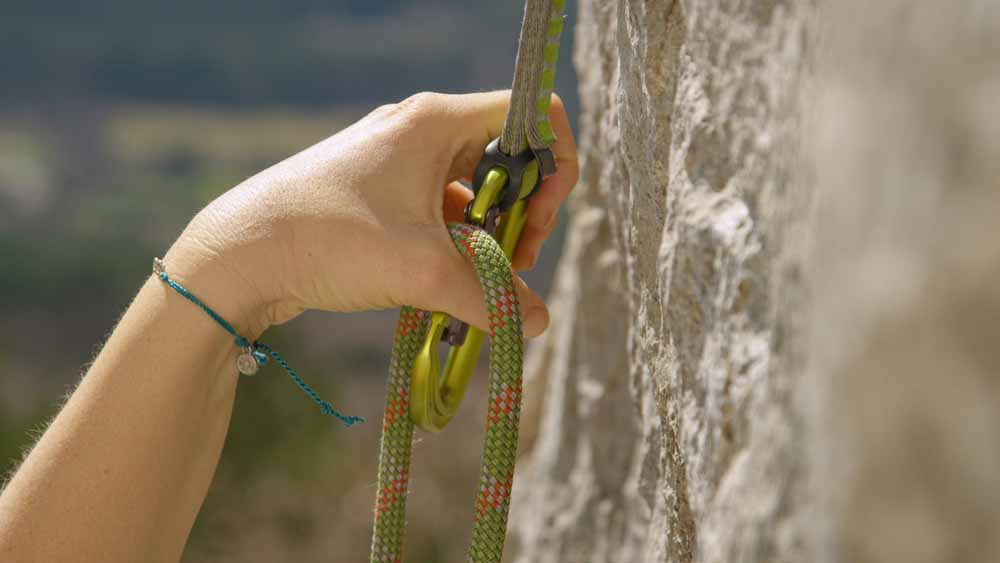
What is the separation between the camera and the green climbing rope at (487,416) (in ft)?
2.38

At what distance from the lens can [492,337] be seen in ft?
2.39

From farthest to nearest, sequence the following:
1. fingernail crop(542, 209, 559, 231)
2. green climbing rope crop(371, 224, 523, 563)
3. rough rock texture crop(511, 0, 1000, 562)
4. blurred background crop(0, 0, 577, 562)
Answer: blurred background crop(0, 0, 577, 562)
fingernail crop(542, 209, 559, 231)
green climbing rope crop(371, 224, 523, 563)
rough rock texture crop(511, 0, 1000, 562)

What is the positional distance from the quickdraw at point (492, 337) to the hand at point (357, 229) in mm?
29

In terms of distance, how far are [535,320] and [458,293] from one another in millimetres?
70

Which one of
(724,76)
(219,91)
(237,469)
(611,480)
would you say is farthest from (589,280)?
(219,91)

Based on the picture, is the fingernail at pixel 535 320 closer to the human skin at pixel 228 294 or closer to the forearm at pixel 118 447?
the human skin at pixel 228 294

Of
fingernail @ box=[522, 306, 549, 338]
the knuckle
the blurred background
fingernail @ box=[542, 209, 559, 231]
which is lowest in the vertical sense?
the blurred background

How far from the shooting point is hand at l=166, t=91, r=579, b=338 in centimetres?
74

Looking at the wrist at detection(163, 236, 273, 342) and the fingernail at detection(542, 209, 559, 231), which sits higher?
the fingernail at detection(542, 209, 559, 231)

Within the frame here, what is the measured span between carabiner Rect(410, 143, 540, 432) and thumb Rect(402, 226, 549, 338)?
4 cm

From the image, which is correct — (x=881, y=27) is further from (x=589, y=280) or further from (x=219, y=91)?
(x=219, y=91)

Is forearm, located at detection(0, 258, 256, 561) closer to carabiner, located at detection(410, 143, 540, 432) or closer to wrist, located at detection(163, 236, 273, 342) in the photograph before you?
wrist, located at detection(163, 236, 273, 342)

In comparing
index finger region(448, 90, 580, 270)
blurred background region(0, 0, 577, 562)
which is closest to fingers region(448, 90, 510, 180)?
index finger region(448, 90, 580, 270)

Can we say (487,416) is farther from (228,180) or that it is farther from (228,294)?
(228,180)
